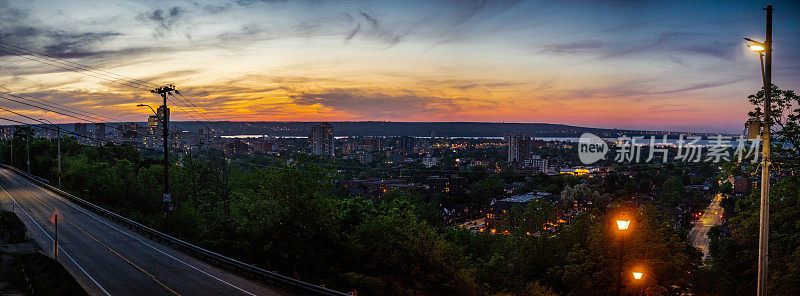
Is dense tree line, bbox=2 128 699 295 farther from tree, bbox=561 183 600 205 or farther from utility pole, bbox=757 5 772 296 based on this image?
tree, bbox=561 183 600 205

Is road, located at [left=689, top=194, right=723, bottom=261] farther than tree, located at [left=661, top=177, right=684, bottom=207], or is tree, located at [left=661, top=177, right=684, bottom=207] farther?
tree, located at [left=661, top=177, right=684, bottom=207]

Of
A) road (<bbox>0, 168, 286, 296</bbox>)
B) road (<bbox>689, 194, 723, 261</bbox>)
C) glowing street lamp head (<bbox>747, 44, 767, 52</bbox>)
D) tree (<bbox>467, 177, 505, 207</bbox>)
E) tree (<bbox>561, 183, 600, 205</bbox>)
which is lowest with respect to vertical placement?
road (<bbox>689, 194, 723, 261</bbox>)

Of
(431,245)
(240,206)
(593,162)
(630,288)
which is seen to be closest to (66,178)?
(240,206)

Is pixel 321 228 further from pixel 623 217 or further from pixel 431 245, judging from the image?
pixel 623 217

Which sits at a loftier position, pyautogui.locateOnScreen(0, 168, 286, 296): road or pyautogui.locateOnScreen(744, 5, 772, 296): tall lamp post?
pyautogui.locateOnScreen(744, 5, 772, 296): tall lamp post

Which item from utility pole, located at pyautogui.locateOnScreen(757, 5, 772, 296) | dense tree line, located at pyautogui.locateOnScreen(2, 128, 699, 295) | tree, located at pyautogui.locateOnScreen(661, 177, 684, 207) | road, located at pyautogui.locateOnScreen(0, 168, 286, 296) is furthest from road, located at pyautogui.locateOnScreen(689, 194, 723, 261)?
road, located at pyautogui.locateOnScreen(0, 168, 286, 296)

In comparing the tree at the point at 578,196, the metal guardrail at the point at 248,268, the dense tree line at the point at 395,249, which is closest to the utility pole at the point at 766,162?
the dense tree line at the point at 395,249

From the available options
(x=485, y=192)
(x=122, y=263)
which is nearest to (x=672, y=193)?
(x=485, y=192)

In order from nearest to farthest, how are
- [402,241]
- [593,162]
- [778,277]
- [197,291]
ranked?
[778,277]
[197,291]
[402,241]
[593,162]
